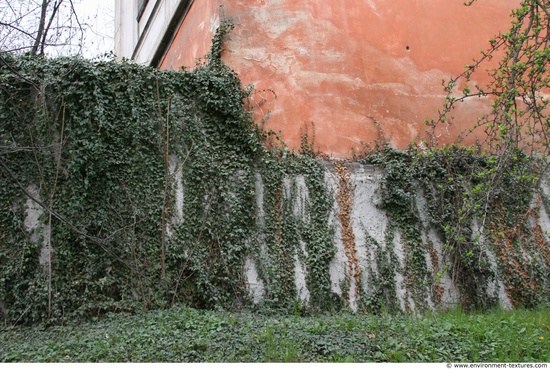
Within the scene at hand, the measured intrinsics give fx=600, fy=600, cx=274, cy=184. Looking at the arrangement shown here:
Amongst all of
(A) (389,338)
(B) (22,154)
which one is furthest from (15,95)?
(A) (389,338)

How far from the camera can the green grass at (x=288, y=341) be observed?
5.75 m

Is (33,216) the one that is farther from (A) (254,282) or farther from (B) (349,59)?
(B) (349,59)

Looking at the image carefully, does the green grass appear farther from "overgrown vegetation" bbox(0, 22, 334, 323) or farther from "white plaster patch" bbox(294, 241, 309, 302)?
"white plaster patch" bbox(294, 241, 309, 302)

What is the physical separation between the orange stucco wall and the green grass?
342 cm

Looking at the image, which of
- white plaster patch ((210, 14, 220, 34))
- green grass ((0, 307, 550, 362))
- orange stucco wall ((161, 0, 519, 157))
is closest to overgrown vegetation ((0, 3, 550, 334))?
white plaster patch ((210, 14, 220, 34))

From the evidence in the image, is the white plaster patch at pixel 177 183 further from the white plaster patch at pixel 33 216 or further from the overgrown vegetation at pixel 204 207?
the white plaster patch at pixel 33 216

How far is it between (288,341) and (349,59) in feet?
17.5

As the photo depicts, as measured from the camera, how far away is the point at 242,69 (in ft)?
30.5

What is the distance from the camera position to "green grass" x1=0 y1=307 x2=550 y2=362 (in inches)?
226

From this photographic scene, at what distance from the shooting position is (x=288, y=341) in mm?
5930

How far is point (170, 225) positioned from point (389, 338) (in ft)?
11.4

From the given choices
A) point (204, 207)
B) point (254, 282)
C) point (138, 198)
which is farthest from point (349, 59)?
point (138, 198)

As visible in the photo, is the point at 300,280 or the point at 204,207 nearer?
the point at 204,207

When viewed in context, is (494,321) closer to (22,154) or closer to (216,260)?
(216,260)
